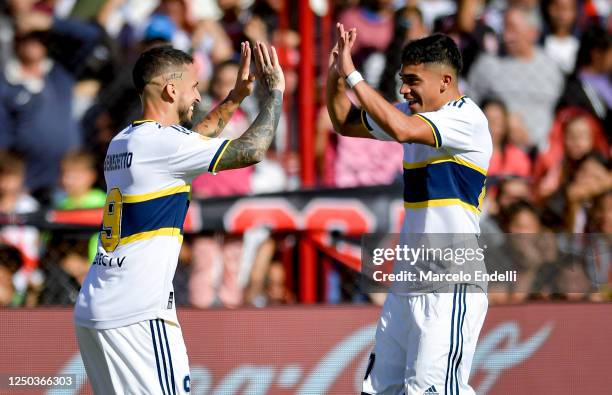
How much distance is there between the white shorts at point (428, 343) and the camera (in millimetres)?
4980

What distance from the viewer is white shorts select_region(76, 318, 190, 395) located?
4457mm

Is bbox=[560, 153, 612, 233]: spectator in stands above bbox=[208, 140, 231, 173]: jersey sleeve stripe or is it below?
below

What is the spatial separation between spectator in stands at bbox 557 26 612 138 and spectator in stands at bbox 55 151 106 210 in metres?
3.73

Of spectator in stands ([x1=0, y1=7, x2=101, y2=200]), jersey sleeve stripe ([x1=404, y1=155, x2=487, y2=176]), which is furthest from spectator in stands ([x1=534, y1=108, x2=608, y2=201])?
spectator in stands ([x1=0, y1=7, x2=101, y2=200])

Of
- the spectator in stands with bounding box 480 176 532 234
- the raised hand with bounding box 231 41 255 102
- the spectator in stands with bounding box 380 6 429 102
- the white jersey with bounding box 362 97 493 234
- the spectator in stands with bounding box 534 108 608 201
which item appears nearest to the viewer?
the white jersey with bounding box 362 97 493 234

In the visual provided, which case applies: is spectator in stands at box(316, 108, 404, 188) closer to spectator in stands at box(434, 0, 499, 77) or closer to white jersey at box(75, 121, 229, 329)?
spectator in stands at box(434, 0, 499, 77)

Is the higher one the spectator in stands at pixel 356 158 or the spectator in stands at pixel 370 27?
the spectator in stands at pixel 370 27

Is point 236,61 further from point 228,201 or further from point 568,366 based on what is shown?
point 568,366

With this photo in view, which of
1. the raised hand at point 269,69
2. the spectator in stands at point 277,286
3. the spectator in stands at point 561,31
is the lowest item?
the spectator in stands at point 277,286

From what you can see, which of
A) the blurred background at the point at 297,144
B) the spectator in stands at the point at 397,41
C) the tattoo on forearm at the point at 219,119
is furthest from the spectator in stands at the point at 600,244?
the tattoo on forearm at the point at 219,119

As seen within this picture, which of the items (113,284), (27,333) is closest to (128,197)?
(113,284)

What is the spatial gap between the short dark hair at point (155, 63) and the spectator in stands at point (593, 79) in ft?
14.2

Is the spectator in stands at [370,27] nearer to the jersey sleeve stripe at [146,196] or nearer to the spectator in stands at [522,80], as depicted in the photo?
the spectator in stands at [522,80]

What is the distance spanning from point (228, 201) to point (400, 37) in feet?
6.57
